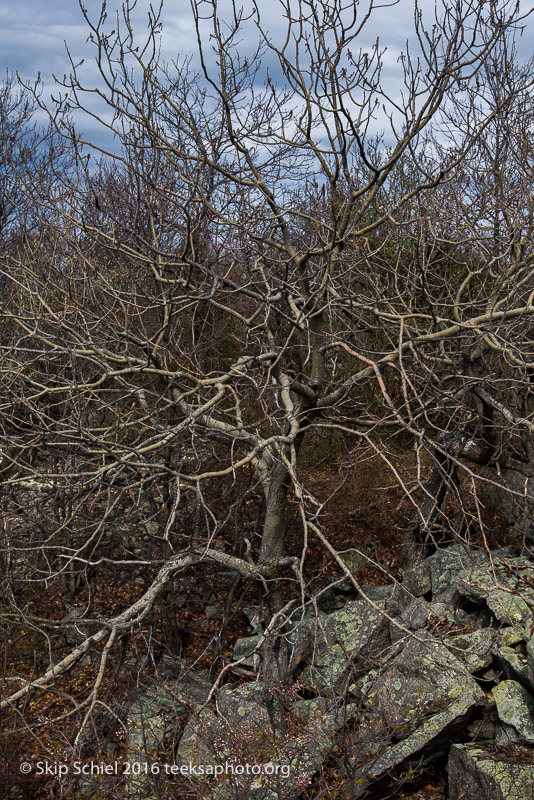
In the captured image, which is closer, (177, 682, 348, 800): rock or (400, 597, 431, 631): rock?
(177, 682, 348, 800): rock

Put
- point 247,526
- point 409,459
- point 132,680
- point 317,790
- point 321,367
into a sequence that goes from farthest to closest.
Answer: point 409,459
point 247,526
point 132,680
point 321,367
point 317,790

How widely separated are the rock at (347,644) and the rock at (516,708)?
975 mm

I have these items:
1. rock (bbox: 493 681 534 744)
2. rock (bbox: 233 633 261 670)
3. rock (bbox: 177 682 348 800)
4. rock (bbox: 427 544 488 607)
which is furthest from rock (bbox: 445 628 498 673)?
rock (bbox: 233 633 261 670)

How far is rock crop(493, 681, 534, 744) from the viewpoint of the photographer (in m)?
4.35

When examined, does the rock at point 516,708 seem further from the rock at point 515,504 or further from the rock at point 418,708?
the rock at point 515,504

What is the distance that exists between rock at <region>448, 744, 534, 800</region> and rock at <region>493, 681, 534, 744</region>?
0.24m

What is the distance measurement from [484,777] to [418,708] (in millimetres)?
577

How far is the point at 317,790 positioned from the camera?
4.46 m

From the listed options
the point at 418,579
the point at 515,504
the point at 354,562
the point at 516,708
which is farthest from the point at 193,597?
the point at 516,708

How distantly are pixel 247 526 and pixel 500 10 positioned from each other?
16.7ft

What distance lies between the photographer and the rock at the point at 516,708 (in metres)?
4.35

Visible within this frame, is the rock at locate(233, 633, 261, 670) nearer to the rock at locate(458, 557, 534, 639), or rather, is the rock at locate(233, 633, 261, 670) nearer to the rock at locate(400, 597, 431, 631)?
the rock at locate(400, 597, 431, 631)

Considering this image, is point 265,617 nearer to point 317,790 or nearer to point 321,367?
point 317,790

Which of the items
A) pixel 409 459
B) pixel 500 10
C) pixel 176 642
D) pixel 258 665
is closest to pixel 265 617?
pixel 258 665
